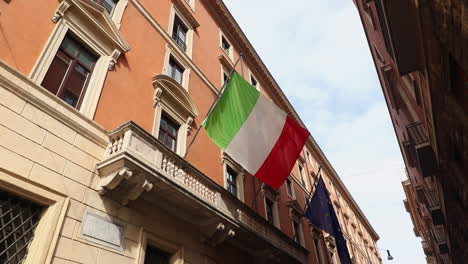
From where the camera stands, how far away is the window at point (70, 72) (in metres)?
7.09

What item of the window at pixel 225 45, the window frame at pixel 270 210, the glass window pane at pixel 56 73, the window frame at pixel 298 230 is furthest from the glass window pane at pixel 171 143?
the window frame at pixel 298 230

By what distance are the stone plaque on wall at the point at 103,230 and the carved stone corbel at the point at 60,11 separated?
4934mm

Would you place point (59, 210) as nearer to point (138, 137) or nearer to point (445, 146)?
point (138, 137)

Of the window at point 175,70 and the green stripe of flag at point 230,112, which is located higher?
the window at point 175,70

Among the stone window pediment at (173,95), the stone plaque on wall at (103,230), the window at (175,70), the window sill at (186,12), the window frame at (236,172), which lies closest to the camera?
the stone plaque on wall at (103,230)

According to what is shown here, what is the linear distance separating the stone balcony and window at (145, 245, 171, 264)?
40.4 inches

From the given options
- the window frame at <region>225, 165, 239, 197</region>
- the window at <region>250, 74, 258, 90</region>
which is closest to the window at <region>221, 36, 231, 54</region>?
the window at <region>250, 74, 258, 90</region>

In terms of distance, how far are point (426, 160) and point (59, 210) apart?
37.5 feet

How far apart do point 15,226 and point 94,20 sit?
5694 millimetres

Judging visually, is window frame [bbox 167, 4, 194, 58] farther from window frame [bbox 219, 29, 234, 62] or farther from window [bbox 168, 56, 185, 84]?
window frame [bbox 219, 29, 234, 62]

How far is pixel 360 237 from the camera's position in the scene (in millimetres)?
36312

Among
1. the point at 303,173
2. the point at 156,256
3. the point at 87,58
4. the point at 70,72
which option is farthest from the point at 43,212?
the point at 303,173

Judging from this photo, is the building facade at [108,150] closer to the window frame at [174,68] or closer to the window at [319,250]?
the window frame at [174,68]

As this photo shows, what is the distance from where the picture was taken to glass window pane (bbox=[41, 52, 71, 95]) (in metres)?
6.93
